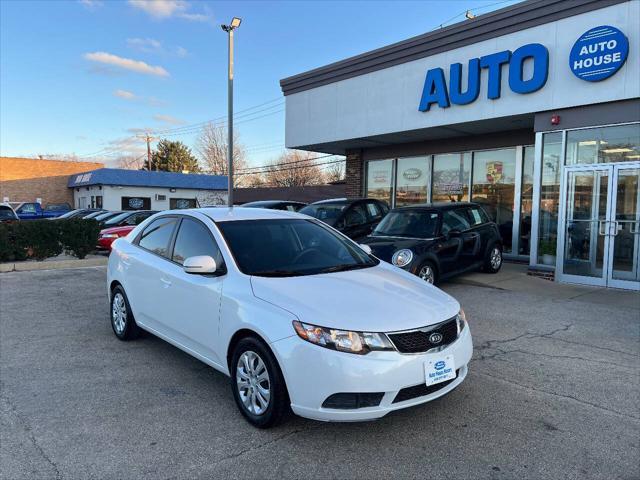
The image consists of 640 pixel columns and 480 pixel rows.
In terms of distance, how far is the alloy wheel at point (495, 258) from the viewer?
1032 cm

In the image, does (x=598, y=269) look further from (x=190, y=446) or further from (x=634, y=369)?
(x=190, y=446)

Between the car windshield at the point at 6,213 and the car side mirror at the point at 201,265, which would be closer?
the car side mirror at the point at 201,265

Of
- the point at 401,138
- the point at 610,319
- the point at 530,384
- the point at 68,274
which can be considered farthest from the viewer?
the point at 401,138

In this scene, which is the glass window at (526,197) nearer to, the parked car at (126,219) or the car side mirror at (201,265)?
the car side mirror at (201,265)

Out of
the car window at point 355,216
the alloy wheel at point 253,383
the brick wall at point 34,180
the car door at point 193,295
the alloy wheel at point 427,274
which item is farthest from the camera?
the brick wall at point 34,180

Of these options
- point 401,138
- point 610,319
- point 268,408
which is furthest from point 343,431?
point 401,138

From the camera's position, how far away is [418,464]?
3031 mm

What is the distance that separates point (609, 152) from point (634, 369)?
5939mm

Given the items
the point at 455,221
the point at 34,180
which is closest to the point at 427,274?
the point at 455,221

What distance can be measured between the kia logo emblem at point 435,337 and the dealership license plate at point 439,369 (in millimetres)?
108

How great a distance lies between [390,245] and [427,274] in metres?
0.81

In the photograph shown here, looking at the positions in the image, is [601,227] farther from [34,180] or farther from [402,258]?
[34,180]

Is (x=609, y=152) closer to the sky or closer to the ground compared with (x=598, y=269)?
closer to the sky

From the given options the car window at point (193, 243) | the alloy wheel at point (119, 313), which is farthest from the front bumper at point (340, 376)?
the alloy wheel at point (119, 313)
